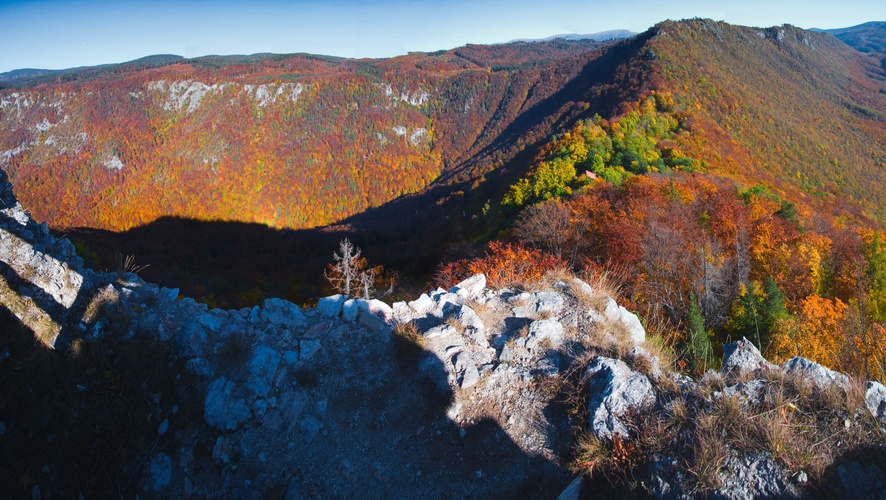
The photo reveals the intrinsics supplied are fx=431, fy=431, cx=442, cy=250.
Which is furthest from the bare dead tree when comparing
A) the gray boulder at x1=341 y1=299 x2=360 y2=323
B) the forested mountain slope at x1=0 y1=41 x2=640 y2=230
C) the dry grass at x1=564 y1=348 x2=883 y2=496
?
the forested mountain slope at x1=0 y1=41 x2=640 y2=230

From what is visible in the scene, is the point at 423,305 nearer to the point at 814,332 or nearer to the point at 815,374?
the point at 815,374

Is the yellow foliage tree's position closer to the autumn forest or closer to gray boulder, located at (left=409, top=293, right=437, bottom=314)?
the autumn forest

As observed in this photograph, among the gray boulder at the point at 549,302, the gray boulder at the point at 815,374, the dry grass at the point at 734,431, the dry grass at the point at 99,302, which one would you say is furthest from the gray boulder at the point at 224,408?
the gray boulder at the point at 815,374

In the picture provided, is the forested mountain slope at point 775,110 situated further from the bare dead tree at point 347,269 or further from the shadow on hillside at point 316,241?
the bare dead tree at point 347,269

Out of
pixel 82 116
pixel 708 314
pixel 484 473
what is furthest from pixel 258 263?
pixel 82 116

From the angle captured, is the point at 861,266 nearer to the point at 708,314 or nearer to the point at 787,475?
the point at 708,314
